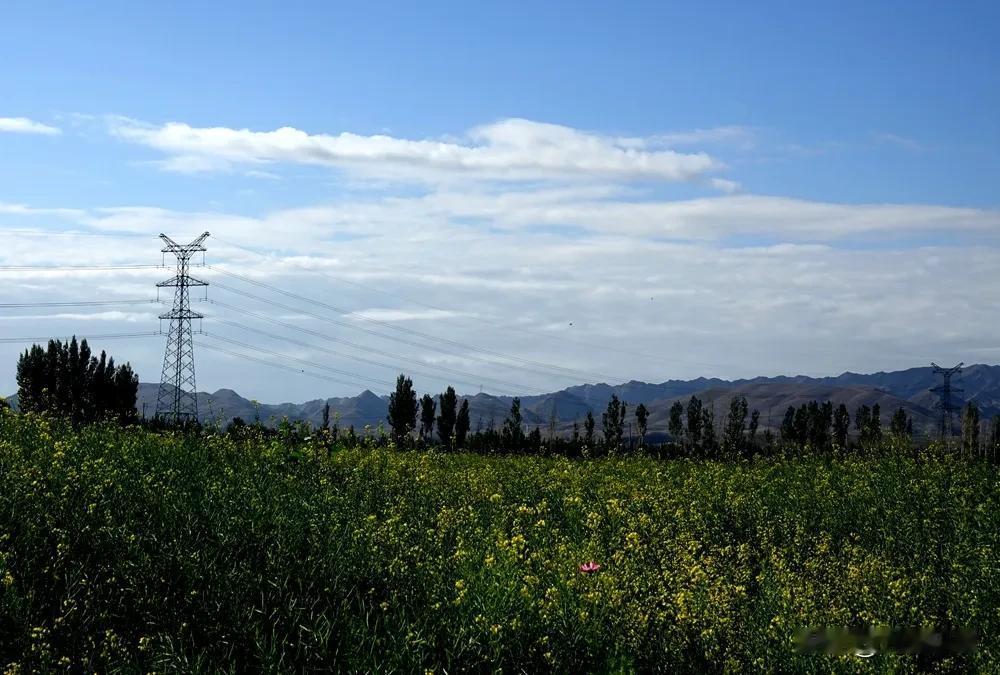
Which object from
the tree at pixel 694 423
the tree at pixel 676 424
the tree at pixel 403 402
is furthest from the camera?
the tree at pixel 694 423

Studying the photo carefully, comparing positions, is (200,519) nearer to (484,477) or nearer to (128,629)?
(128,629)

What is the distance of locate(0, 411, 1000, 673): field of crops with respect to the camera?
20.0 ft

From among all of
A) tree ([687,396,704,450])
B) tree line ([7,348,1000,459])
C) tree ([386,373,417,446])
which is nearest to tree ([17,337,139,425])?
tree line ([7,348,1000,459])

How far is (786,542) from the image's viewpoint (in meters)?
10.5

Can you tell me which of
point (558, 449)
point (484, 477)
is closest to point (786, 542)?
point (484, 477)

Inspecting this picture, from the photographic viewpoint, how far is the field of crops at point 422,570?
6098 mm

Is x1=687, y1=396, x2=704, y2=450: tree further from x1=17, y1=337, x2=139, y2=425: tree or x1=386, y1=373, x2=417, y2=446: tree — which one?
x1=17, y1=337, x2=139, y2=425: tree

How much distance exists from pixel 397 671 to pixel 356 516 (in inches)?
123

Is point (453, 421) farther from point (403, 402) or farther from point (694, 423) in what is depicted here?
point (694, 423)

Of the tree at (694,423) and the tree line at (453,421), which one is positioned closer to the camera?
the tree line at (453,421)

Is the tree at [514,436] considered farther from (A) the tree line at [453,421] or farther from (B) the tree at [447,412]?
(B) the tree at [447,412]

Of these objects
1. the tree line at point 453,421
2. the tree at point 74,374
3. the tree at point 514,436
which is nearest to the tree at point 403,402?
the tree line at point 453,421

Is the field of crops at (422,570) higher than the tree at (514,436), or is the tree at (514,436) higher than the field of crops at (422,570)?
the field of crops at (422,570)

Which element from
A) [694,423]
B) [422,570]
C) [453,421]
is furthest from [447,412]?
[422,570]
